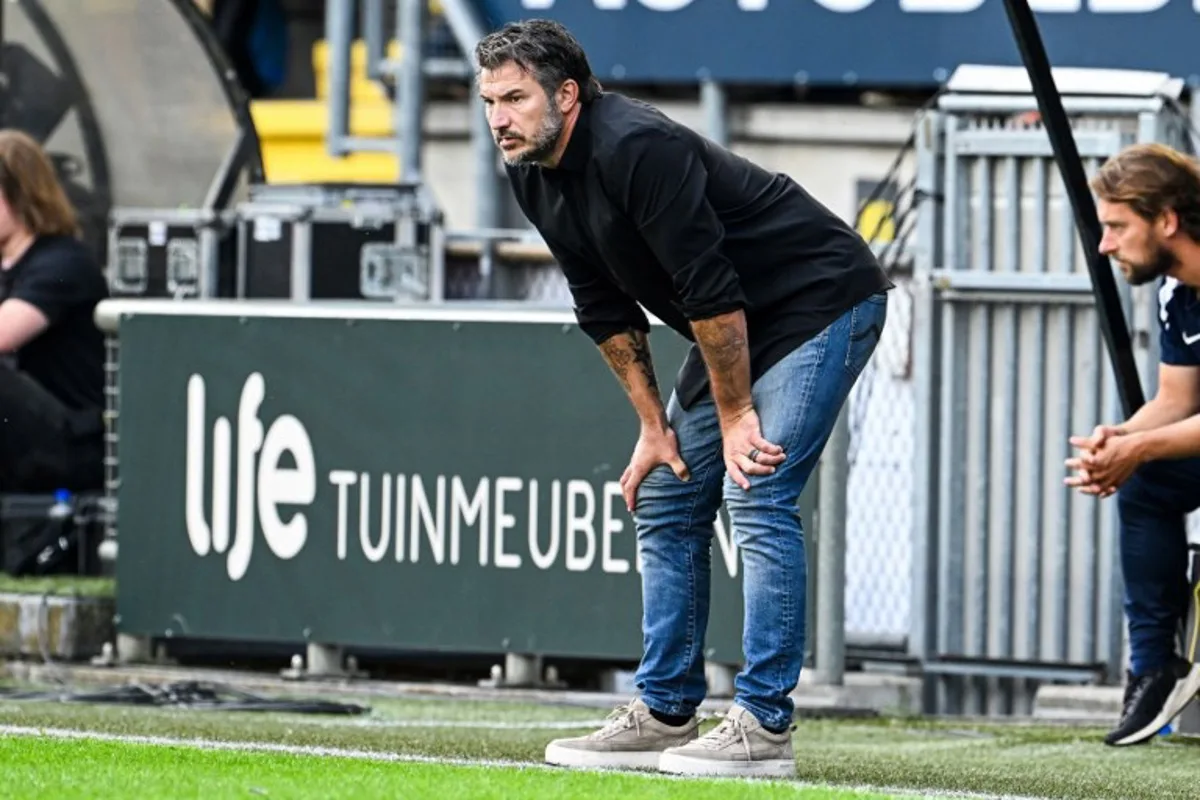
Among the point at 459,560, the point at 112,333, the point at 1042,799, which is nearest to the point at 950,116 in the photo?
the point at 459,560

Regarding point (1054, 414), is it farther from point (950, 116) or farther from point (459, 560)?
point (459, 560)

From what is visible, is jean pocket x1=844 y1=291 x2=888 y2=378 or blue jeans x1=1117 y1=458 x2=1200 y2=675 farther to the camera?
blue jeans x1=1117 y1=458 x2=1200 y2=675

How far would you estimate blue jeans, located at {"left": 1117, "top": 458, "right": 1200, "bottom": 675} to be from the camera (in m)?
7.91

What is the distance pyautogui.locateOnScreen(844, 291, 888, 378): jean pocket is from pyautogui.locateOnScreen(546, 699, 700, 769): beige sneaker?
92 cm

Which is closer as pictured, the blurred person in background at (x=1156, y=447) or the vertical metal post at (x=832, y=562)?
the blurred person in background at (x=1156, y=447)

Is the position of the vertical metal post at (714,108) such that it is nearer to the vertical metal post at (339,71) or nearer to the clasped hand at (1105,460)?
the vertical metal post at (339,71)

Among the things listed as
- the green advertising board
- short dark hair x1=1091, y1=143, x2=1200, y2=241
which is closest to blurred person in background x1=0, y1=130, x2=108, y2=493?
the green advertising board

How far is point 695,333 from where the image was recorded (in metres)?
6.16

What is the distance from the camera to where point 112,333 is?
10.1 meters

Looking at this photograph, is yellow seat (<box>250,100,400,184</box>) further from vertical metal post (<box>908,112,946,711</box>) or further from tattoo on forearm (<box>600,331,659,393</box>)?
tattoo on forearm (<box>600,331,659,393</box>)

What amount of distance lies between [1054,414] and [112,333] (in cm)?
331

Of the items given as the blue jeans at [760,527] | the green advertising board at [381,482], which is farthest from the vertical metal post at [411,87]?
the blue jeans at [760,527]

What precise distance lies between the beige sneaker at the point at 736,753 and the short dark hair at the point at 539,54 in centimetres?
141

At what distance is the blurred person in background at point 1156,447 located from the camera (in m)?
7.47
